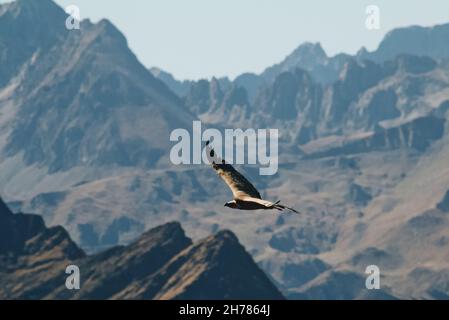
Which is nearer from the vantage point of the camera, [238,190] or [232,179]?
[238,190]

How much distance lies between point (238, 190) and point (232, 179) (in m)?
1.32

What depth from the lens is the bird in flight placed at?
45562 millimetres

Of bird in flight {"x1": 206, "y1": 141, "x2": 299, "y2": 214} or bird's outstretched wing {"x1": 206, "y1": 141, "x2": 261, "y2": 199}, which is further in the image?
bird's outstretched wing {"x1": 206, "y1": 141, "x2": 261, "y2": 199}

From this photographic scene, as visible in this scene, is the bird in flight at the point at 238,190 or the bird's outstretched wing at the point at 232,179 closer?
the bird in flight at the point at 238,190

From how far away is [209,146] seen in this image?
156 feet

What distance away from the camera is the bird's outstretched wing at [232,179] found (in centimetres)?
4759

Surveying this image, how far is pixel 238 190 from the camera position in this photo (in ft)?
158

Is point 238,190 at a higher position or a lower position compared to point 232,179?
lower
